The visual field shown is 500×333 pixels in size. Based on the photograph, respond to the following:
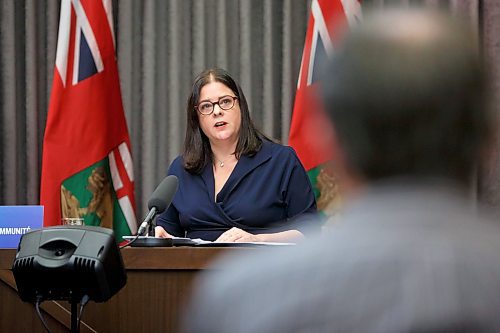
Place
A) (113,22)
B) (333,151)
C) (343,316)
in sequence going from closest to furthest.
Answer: (343,316), (333,151), (113,22)

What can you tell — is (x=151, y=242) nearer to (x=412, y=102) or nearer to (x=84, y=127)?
(x=84, y=127)

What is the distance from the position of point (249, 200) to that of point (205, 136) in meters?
0.39

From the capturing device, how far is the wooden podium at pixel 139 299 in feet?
8.61

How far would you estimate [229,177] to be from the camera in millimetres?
3428

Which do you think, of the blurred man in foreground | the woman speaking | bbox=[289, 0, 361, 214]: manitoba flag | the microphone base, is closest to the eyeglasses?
the woman speaking

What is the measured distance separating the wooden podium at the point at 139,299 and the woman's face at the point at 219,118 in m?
0.89

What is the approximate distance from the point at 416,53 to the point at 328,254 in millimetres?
191

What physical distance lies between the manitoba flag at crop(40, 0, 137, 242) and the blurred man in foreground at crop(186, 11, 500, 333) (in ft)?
11.3

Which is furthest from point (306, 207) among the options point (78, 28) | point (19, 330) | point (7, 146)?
point (7, 146)

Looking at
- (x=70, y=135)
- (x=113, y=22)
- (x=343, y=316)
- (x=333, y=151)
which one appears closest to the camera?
(x=343, y=316)

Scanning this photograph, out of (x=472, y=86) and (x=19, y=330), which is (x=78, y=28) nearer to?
(x=19, y=330)

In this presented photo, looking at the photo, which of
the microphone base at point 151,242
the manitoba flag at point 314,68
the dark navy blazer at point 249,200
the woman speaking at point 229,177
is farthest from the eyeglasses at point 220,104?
the microphone base at point 151,242

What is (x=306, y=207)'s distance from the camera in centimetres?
336

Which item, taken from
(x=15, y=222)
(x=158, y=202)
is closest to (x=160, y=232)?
(x=15, y=222)
